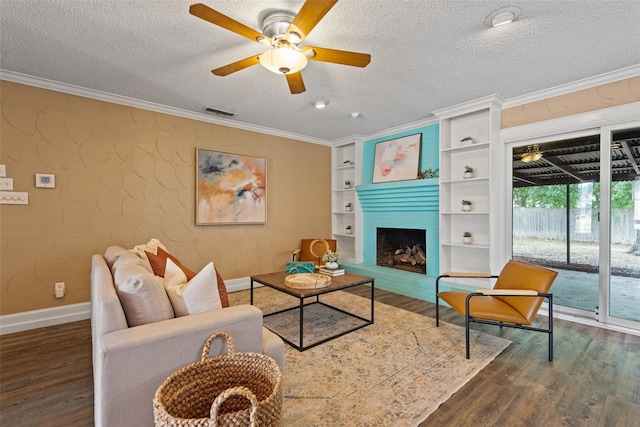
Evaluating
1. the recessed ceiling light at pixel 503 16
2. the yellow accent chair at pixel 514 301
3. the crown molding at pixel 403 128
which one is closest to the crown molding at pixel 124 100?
the crown molding at pixel 403 128

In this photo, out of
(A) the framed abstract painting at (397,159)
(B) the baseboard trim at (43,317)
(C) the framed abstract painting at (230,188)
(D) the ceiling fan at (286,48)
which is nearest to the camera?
(D) the ceiling fan at (286,48)

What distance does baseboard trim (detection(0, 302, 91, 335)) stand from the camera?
9.40ft

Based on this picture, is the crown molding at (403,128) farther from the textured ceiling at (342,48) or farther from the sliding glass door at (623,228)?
the sliding glass door at (623,228)

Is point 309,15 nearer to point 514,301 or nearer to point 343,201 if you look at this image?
point 514,301

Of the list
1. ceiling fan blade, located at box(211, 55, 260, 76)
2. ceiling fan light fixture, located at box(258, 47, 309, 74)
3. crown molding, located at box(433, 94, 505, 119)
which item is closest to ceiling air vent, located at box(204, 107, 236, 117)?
ceiling fan blade, located at box(211, 55, 260, 76)

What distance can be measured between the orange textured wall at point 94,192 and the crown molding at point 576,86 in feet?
11.3

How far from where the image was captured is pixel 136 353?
1.28 m

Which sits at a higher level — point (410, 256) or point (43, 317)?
point (410, 256)

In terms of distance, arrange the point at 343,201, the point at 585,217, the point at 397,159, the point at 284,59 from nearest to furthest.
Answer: the point at 284,59, the point at 585,217, the point at 397,159, the point at 343,201

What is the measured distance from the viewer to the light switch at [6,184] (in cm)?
284

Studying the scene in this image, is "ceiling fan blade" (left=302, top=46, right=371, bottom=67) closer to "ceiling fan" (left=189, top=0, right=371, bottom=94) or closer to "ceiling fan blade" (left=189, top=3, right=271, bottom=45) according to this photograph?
"ceiling fan" (left=189, top=0, right=371, bottom=94)

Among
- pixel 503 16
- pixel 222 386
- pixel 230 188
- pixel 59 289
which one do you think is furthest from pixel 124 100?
pixel 503 16

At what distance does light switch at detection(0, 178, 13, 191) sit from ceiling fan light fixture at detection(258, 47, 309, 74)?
9.22 feet

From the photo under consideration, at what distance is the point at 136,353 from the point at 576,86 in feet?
14.1
